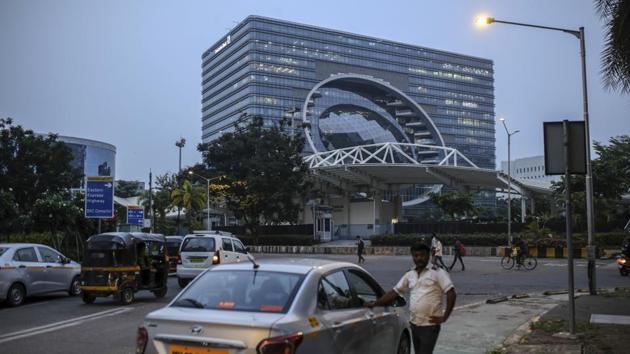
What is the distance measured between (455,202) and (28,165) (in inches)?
1726

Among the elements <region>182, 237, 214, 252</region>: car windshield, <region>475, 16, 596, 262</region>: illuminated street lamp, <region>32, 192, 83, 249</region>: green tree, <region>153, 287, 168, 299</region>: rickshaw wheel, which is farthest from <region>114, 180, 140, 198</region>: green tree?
<region>475, 16, 596, 262</region>: illuminated street lamp

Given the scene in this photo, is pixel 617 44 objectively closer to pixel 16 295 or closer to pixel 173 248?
pixel 16 295

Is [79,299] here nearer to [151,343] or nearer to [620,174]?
[151,343]

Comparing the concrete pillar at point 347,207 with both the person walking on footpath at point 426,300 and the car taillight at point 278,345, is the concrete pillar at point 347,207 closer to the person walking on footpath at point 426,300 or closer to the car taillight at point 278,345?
the person walking on footpath at point 426,300

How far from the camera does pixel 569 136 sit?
9297 mm

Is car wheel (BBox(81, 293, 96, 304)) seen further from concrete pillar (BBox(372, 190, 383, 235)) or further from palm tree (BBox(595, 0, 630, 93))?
concrete pillar (BBox(372, 190, 383, 235))

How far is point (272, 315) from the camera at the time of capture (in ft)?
16.0

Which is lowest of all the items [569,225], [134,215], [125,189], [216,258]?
[216,258]

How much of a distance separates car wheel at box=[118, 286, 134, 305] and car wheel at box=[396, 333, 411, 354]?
388 inches

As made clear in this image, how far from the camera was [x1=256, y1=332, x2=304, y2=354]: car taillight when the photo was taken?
4492 millimetres

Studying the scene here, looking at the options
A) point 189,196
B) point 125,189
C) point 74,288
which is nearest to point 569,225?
point 74,288

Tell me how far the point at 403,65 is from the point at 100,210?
166248mm

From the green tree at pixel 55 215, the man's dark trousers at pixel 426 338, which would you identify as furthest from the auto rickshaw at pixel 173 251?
the man's dark trousers at pixel 426 338

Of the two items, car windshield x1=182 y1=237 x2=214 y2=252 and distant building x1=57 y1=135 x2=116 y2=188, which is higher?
distant building x1=57 y1=135 x2=116 y2=188
